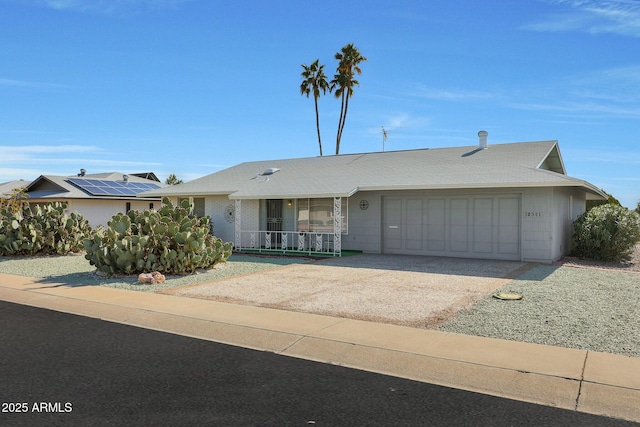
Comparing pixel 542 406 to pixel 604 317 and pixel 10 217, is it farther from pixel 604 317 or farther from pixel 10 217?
pixel 10 217

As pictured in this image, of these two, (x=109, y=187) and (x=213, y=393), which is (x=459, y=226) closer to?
(x=213, y=393)

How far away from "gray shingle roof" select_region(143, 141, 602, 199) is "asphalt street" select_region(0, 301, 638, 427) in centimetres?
1123

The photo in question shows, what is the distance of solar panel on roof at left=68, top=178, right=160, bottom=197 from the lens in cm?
3041

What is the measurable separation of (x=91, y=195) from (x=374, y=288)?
24352 mm

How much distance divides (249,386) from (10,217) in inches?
691

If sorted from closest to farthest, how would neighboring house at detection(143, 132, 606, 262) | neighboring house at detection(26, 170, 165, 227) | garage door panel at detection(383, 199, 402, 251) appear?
neighboring house at detection(143, 132, 606, 262)
garage door panel at detection(383, 199, 402, 251)
neighboring house at detection(26, 170, 165, 227)

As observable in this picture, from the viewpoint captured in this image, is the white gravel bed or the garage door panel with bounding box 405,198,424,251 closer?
the white gravel bed

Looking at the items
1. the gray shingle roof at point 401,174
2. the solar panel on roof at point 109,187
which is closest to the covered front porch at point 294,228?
the gray shingle roof at point 401,174

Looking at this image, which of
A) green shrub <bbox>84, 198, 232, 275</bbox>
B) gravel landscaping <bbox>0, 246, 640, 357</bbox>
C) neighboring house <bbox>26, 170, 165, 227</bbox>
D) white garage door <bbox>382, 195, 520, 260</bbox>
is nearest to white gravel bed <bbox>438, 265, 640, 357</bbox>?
gravel landscaping <bbox>0, 246, 640, 357</bbox>

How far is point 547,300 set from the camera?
9.39m

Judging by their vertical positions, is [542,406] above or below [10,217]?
below

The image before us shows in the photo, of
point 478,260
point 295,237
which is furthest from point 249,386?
point 295,237

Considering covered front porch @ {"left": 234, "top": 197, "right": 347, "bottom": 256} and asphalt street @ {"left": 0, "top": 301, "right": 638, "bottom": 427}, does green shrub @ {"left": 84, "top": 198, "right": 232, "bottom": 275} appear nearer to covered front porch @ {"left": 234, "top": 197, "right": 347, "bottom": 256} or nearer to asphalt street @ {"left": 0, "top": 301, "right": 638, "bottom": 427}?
covered front porch @ {"left": 234, "top": 197, "right": 347, "bottom": 256}

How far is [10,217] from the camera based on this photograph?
18.4m
